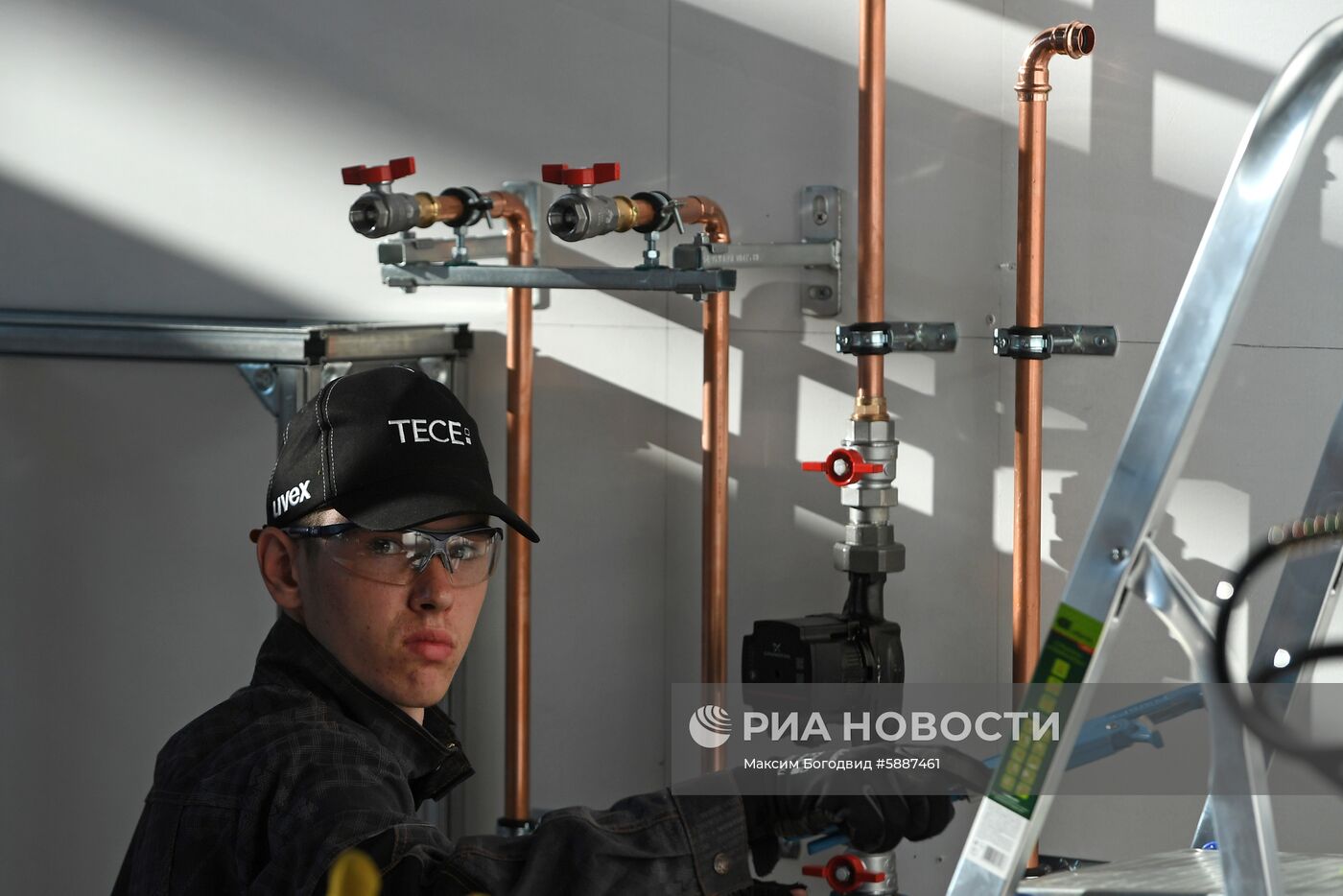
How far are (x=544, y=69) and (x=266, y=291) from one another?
48 cm

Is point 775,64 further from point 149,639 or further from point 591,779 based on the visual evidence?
point 149,639

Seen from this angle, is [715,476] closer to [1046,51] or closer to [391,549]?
[1046,51]

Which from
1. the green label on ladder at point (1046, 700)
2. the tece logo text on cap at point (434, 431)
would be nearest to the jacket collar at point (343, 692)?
the tece logo text on cap at point (434, 431)

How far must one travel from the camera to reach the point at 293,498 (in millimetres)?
1097

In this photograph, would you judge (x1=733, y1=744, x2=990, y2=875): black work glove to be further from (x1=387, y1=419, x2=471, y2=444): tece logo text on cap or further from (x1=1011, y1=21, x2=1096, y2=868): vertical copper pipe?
(x1=1011, y1=21, x2=1096, y2=868): vertical copper pipe

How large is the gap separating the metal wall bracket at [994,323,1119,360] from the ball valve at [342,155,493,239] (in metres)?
0.64

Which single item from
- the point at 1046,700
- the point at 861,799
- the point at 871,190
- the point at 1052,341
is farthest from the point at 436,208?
the point at 1046,700

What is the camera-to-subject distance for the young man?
95 centimetres

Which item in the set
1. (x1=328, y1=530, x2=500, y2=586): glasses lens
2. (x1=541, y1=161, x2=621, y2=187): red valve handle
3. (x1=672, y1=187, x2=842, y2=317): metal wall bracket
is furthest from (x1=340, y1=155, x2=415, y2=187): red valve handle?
(x1=328, y1=530, x2=500, y2=586): glasses lens

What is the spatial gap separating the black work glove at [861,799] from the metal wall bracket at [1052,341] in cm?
65

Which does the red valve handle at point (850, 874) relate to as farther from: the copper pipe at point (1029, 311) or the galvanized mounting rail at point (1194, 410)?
the galvanized mounting rail at point (1194, 410)

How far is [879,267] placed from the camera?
5.63 ft

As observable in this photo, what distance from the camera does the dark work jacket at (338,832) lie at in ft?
3.03

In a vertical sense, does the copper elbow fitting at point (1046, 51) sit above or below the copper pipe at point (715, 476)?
above
